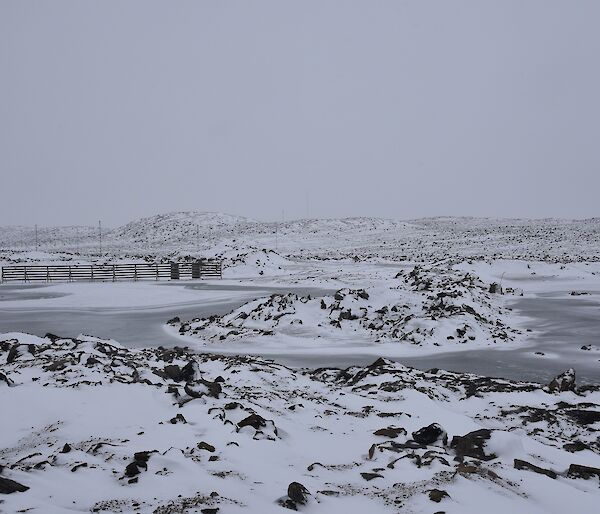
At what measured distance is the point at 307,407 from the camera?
6.83 meters

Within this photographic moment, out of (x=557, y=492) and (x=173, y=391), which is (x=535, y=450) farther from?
(x=173, y=391)

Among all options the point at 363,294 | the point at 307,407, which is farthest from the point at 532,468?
the point at 363,294

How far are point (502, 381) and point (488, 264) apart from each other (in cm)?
2364

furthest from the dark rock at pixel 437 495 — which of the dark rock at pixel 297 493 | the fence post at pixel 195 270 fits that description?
the fence post at pixel 195 270

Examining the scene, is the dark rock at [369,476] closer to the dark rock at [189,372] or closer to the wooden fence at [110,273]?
the dark rock at [189,372]

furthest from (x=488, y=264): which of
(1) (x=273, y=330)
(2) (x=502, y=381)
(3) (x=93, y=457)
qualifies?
(3) (x=93, y=457)

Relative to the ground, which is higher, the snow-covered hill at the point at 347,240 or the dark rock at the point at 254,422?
the snow-covered hill at the point at 347,240

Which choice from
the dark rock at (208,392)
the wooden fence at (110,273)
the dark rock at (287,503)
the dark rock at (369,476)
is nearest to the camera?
the dark rock at (287,503)

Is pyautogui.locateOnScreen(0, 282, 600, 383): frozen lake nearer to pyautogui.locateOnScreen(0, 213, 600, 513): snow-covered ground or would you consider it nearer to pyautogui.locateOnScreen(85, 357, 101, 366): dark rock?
pyautogui.locateOnScreen(0, 213, 600, 513): snow-covered ground

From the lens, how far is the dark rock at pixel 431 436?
5387 mm

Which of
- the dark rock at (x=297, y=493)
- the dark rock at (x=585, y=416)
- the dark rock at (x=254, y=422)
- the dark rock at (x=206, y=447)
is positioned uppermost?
the dark rock at (x=297, y=493)

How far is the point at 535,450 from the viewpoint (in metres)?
5.32

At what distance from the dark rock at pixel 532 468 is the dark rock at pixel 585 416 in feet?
7.60

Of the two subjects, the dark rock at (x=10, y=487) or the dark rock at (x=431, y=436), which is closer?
the dark rock at (x=10, y=487)
